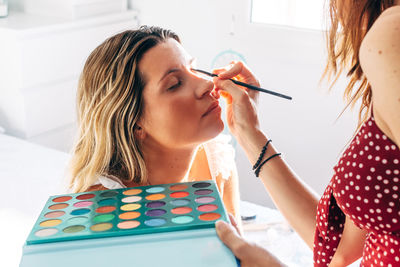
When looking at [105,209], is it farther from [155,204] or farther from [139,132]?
[139,132]

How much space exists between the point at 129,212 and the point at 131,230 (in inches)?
2.6

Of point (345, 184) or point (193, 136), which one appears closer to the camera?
point (345, 184)

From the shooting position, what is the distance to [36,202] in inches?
69.4

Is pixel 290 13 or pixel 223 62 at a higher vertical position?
pixel 290 13

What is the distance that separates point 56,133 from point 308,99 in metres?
1.20

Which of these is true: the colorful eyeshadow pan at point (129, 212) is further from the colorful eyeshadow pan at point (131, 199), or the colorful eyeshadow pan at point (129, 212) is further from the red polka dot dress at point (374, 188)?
the red polka dot dress at point (374, 188)

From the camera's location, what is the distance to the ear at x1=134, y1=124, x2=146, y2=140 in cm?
128

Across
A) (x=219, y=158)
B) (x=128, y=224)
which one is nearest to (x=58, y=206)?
(x=128, y=224)

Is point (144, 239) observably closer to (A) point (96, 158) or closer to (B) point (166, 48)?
(A) point (96, 158)

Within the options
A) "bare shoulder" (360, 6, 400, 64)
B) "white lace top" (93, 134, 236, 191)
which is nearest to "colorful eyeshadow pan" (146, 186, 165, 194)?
"bare shoulder" (360, 6, 400, 64)

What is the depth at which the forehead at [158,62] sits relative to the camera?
1.24 m

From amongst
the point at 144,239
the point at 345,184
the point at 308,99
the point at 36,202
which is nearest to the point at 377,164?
the point at 345,184

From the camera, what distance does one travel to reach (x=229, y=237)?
2.43 feet

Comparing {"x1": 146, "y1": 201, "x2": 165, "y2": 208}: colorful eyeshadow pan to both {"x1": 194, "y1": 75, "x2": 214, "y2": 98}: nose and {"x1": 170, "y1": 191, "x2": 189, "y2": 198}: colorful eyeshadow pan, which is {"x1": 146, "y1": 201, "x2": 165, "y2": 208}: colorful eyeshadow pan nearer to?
{"x1": 170, "y1": 191, "x2": 189, "y2": 198}: colorful eyeshadow pan
